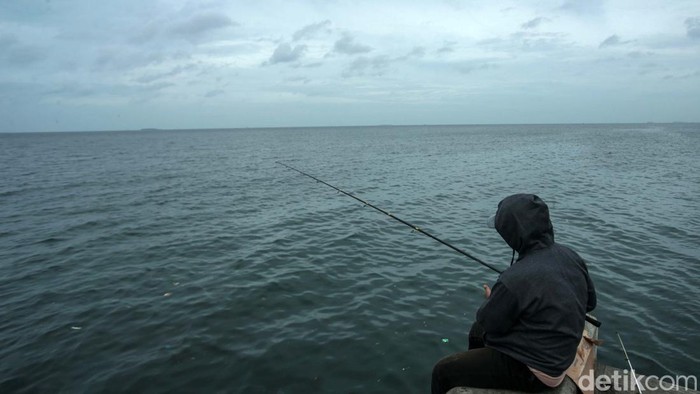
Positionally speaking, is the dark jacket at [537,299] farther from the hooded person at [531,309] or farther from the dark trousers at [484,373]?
the dark trousers at [484,373]

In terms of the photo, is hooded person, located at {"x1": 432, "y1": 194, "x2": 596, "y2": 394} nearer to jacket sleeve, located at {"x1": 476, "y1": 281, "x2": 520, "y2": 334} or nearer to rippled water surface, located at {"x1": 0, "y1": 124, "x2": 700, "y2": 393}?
jacket sleeve, located at {"x1": 476, "y1": 281, "x2": 520, "y2": 334}

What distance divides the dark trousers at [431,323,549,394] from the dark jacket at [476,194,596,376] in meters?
0.23

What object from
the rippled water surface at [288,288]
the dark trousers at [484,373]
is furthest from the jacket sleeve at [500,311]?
the rippled water surface at [288,288]

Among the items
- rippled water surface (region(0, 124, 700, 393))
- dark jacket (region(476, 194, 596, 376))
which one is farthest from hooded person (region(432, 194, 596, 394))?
rippled water surface (region(0, 124, 700, 393))

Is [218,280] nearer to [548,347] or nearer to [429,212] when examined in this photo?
[548,347]

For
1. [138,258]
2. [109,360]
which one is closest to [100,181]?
[138,258]

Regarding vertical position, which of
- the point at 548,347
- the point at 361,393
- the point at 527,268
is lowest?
the point at 361,393

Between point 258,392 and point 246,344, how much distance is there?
5.05ft

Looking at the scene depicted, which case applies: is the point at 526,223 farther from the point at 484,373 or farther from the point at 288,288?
the point at 288,288

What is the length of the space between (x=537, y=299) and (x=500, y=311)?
0.38m

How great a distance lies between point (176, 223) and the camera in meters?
18.5

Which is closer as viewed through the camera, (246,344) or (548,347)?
(548,347)

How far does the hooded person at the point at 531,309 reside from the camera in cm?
378

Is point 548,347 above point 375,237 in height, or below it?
above
